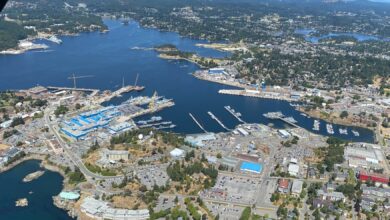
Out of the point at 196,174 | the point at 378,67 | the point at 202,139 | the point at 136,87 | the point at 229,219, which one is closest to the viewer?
the point at 229,219

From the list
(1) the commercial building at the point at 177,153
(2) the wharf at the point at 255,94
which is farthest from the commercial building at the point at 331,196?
(2) the wharf at the point at 255,94

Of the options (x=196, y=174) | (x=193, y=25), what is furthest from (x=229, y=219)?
(x=193, y=25)

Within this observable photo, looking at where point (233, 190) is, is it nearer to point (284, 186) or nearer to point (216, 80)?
point (284, 186)

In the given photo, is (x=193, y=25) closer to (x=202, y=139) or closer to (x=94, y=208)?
(x=202, y=139)

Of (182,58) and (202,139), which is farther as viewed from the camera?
(182,58)

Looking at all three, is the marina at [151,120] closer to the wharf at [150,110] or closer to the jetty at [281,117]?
the wharf at [150,110]

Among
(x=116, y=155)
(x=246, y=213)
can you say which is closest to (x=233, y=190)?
(x=246, y=213)

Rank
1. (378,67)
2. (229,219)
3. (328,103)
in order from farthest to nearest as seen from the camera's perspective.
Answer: (378,67)
(328,103)
(229,219)
